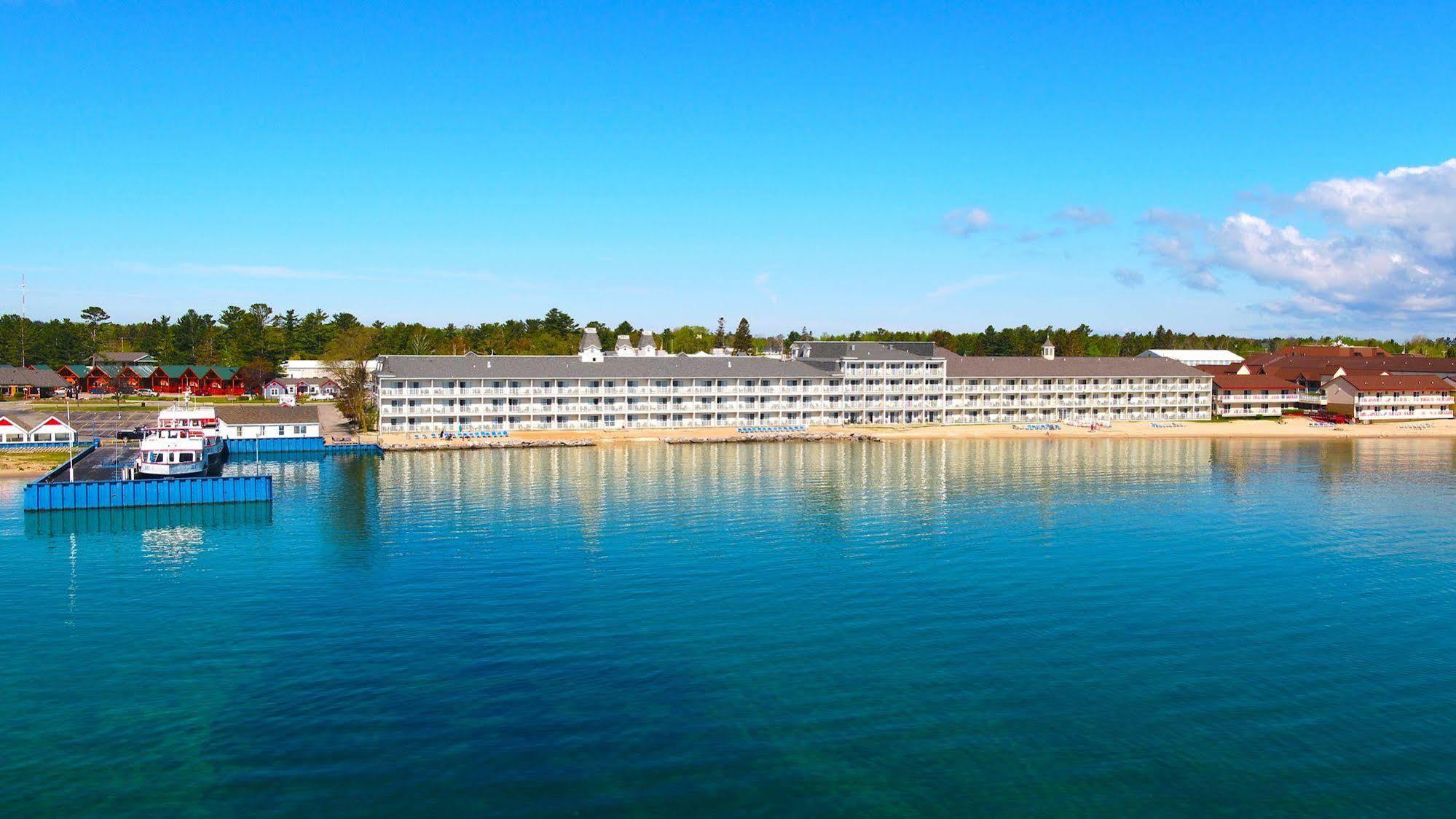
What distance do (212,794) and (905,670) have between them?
18.3m

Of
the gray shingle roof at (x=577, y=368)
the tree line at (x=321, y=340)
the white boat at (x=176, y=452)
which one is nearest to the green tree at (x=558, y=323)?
the tree line at (x=321, y=340)

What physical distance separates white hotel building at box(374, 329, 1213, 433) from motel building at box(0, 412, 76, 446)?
26.1m

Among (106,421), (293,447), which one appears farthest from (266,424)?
(106,421)

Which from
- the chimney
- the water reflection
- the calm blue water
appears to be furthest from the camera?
the chimney

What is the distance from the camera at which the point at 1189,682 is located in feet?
96.5

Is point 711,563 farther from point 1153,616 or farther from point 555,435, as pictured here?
point 555,435

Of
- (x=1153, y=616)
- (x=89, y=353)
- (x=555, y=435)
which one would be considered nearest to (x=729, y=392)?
(x=555, y=435)

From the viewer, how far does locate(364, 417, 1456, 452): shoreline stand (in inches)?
3748

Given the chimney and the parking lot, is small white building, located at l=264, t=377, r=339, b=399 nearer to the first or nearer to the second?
the parking lot

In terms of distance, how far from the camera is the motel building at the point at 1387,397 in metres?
127

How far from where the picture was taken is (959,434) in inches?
4274

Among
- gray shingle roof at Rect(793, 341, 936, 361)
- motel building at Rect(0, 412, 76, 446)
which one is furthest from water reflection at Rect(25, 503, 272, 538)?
gray shingle roof at Rect(793, 341, 936, 361)

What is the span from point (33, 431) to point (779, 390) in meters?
69.3

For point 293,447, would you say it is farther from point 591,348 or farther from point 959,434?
point 959,434
